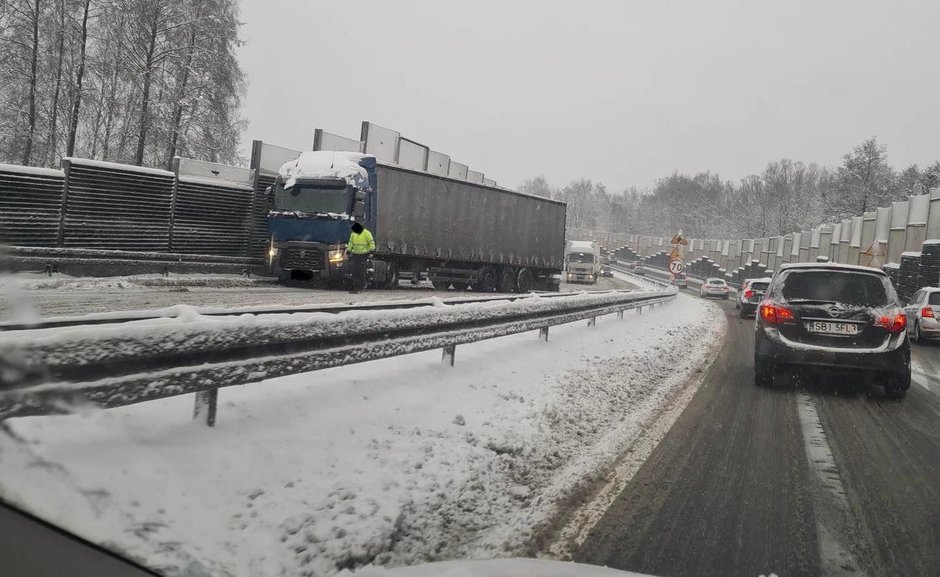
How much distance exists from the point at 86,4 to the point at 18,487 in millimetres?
20802

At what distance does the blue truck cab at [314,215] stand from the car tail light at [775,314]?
11251mm

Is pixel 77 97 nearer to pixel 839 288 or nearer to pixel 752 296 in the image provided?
pixel 839 288

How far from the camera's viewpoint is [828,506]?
4.12 metres

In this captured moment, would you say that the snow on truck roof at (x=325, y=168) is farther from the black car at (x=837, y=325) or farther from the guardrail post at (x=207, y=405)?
the guardrail post at (x=207, y=405)

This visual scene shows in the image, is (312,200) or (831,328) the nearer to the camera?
(831,328)

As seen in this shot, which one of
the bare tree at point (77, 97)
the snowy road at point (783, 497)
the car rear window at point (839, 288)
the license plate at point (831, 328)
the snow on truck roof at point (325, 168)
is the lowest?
the snowy road at point (783, 497)

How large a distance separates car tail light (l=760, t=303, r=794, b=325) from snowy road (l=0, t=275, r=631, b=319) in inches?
285

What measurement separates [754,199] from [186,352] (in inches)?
5015

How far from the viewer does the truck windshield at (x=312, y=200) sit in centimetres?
1698

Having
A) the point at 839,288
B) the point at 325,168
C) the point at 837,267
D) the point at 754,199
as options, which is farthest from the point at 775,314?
the point at 754,199

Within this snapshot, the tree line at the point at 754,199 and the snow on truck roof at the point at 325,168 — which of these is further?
the tree line at the point at 754,199

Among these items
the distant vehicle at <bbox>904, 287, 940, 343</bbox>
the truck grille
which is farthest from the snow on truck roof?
the distant vehicle at <bbox>904, 287, 940, 343</bbox>

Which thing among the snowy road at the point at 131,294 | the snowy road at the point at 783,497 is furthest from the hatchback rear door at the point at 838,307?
the snowy road at the point at 131,294

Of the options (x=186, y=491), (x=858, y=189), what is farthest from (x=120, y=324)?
(x=858, y=189)
